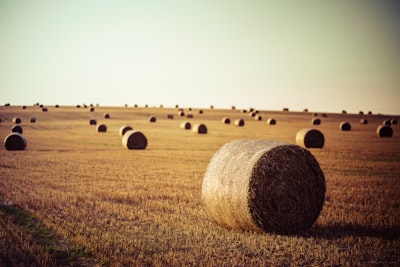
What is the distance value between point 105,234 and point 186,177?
7979mm

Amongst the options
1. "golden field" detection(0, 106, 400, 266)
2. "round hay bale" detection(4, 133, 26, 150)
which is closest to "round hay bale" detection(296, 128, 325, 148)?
"golden field" detection(0, 106, 400, 266)

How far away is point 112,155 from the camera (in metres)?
24.8

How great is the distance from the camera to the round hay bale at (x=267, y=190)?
9195 millimetres

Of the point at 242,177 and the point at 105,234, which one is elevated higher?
the point at 242,177

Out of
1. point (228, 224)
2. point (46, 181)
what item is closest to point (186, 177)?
point (46, 181)

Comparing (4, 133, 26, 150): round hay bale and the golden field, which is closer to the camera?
the golden field

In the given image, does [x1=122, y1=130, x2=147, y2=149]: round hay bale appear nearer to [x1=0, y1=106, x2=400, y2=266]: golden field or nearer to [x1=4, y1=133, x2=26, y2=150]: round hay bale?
[x1=4, y1=133, x2=26, y2=150]: round hay bale

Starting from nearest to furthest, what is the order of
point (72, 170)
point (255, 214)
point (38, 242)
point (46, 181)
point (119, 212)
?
point (38, 242), point (255, 214), point (119, 212), point (46, 181), point (72, 170)

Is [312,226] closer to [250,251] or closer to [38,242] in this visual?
[250,251]

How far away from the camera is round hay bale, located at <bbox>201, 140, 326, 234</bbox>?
920 centimetres

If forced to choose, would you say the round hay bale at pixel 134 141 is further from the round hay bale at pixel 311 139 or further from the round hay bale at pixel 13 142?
the round hay bale at pixel 311 139

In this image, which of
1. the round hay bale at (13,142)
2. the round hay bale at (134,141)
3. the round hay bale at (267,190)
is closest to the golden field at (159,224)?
the round hay bale at (267,190)

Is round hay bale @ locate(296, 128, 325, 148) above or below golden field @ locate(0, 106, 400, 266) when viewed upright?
above

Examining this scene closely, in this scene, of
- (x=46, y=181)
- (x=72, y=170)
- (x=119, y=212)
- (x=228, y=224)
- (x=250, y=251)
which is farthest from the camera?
(x=72, y=170)
